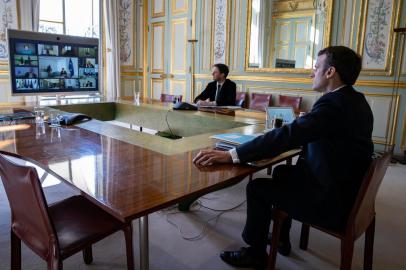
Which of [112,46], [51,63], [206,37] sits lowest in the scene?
[51,63]

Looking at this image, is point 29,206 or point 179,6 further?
point 179,6

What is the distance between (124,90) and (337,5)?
183 inches

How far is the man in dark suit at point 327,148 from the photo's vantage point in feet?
4.42

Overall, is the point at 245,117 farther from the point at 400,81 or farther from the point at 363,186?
the point at 400,81

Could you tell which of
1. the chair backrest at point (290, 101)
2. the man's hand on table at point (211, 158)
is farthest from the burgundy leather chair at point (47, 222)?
the chair backrest at point (290, 101)

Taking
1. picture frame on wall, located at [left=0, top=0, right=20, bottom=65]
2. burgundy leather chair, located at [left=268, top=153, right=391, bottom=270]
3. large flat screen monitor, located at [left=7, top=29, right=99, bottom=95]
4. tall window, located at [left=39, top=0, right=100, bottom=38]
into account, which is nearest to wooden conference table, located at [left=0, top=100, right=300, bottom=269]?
burgundy leather chair, located at [left=268, top=153, right=391, bottom=270]

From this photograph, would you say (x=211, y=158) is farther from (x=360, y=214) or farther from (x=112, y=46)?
(x=112, y=46)

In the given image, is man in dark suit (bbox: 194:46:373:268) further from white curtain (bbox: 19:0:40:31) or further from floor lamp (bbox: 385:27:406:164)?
white curtain (bbox: 19:0:40:31)

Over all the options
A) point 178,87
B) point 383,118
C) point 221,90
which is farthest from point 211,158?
point 178,87

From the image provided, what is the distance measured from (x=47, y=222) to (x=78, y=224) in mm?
242

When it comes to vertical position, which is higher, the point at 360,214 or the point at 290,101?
the point at 290,101

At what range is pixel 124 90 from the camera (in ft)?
23.7

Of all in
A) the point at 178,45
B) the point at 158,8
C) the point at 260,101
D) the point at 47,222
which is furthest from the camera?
the point at 158,8

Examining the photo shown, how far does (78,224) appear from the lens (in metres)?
1.35
